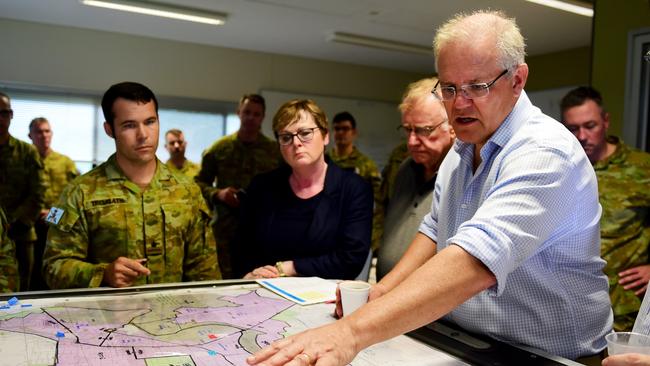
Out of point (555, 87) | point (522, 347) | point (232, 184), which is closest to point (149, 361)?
point (522, 347)

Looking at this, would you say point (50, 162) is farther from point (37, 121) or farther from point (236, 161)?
point (236, 161)

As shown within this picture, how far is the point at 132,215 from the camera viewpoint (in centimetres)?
197

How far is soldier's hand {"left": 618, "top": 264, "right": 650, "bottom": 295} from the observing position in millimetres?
2281

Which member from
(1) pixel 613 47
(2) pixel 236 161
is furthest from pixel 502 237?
(2) pixel 236 161

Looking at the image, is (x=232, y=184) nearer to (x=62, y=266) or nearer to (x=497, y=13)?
(x=62, y=266)

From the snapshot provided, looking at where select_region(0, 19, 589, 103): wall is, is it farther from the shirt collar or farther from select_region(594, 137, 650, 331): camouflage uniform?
select_region(594, 137, 650, 331): camouflage uniform

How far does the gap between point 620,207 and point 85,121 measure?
540 cm

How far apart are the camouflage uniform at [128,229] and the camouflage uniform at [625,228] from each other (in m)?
1.73

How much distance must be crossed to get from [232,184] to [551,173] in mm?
3070

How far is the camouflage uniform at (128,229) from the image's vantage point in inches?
72.7

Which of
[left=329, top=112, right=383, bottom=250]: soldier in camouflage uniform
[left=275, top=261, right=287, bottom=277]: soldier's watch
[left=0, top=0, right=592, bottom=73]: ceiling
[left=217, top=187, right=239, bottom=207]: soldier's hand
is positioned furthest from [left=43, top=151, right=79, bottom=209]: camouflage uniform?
[left=275, top=261, right=287, bottom=277]: soldier's watch

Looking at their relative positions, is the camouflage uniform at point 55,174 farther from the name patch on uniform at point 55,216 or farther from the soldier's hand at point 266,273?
the soldier's hand at point 266,273

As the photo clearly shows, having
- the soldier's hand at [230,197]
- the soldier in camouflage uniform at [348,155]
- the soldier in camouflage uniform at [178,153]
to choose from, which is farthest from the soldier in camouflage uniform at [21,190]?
the soldier in camouflage uniform at [348,155]

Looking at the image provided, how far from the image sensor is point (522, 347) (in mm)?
1164
